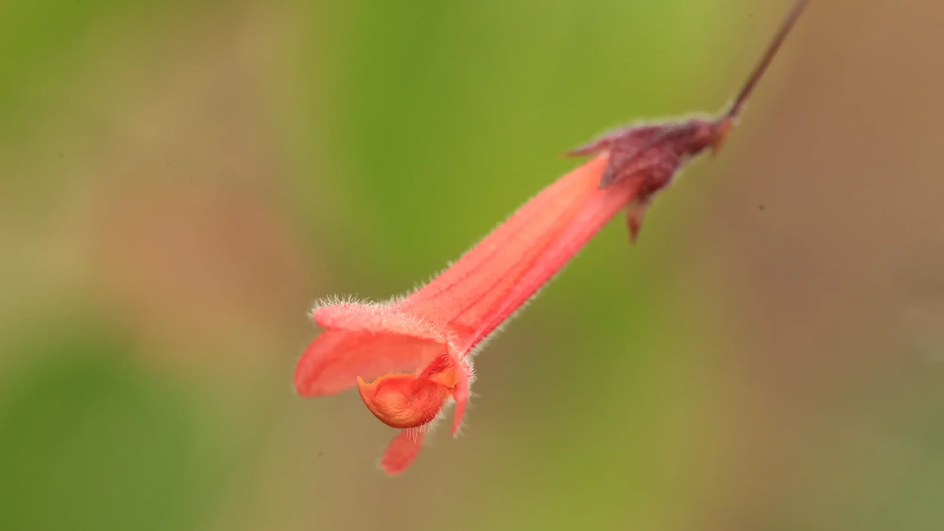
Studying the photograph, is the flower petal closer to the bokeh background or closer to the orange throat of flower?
the orange throat of flower

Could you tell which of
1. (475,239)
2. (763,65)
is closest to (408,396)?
(763,65)

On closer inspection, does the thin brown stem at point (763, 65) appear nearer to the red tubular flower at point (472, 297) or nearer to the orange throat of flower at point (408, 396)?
the red tubular flower at point (472, 297)

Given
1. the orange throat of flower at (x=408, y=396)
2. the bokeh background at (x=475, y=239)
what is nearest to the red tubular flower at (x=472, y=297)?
the orange throat of flower at (x=408, y=396)

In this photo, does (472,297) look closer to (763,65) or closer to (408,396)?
(408,396)

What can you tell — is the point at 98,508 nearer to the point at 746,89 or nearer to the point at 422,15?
the point at 422,15

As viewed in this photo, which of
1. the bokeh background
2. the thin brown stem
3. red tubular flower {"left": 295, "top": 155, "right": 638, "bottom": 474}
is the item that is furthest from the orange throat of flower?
the bokeh background

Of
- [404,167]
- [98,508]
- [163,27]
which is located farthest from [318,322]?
[163,27]
